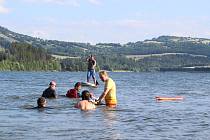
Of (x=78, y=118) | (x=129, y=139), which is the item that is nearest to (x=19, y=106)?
(x=78, y=118)

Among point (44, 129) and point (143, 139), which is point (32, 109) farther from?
point (143, 139)

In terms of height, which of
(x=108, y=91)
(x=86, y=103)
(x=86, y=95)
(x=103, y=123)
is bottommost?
(x=103, y=123)

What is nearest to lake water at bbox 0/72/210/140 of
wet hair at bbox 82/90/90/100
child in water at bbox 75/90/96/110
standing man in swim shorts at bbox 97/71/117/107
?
child in water at bbox 75/90/96/110

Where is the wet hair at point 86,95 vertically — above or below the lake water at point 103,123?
above

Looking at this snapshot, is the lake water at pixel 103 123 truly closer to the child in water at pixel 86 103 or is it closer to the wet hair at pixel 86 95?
the child in water at pixel 86 103

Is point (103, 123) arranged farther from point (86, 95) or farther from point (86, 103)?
point (86, 95)

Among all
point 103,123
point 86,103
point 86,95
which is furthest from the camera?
point 86,95

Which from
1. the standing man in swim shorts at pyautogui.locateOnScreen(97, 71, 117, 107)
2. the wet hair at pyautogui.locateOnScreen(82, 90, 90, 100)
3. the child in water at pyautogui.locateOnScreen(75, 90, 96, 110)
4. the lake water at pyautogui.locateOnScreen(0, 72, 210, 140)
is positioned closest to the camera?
the lake water at pyautogui.locateOnScreen(0, 72, 210, 140)

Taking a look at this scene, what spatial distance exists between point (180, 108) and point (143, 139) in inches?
550

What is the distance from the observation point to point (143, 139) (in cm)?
2058

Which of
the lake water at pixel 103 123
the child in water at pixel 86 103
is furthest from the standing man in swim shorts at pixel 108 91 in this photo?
the child in water at pixel 86 103

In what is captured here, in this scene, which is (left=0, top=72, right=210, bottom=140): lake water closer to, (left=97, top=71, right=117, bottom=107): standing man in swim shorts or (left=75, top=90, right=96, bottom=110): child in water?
(left=75, top=90, right=96, bottom=110): child in water

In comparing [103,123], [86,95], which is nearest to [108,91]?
[86,95]

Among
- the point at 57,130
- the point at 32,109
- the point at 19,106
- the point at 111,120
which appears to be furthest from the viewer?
the point at 19,106
